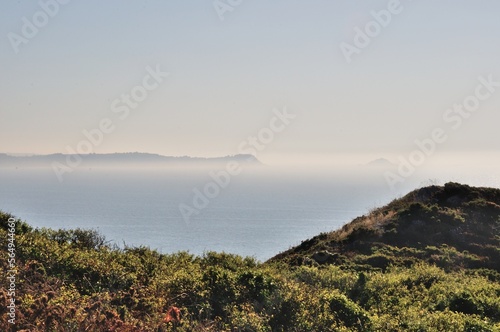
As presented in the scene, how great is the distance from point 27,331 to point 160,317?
3.06m

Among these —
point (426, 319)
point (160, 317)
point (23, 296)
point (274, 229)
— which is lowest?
point (426, 319)

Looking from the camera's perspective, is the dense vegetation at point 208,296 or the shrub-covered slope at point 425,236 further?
the shrub-covered slope at point 425,236

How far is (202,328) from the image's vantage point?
38.6 feet

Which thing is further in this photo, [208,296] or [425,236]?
[425,236]

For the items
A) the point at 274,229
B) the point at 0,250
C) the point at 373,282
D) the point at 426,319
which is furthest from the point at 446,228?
the point at 274,229

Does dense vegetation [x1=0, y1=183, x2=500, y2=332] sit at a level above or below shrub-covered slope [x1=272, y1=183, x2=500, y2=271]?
below

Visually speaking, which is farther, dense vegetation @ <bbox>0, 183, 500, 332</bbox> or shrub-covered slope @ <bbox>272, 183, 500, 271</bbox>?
shrub-covered slope @ <bbox>272, 183, 500, 271</bbox>

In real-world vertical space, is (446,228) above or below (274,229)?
below

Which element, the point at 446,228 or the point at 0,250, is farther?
the point at 446,228

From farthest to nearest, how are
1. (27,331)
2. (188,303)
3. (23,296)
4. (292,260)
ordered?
(292,260) → (188,303) → (23,296) → (27,331)

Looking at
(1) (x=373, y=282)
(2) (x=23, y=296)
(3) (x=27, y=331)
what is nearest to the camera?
(3) (x=27, y=331)

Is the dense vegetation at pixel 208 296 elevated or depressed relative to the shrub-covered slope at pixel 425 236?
depressed

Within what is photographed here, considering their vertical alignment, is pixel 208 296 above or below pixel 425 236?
below

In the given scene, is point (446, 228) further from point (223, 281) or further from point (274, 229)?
point (274, 229)
